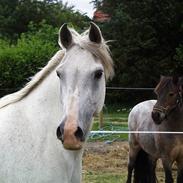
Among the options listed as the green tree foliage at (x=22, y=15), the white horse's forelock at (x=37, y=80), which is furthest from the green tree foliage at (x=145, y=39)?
the white horse's forelock at (x=37, y=80)

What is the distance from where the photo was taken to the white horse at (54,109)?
271cm

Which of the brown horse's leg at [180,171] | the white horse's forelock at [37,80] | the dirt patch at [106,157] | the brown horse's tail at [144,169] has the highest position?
the white horse's forelock at [37,80]

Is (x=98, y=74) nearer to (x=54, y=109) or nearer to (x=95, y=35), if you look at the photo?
(x=95, y=35)

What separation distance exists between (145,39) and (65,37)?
2008 cm

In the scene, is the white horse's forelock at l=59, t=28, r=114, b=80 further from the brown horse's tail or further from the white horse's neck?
the brown horse's tail

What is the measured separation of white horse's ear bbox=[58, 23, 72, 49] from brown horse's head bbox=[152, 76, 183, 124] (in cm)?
378

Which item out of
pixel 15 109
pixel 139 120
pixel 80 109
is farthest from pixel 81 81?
pixel 139 120

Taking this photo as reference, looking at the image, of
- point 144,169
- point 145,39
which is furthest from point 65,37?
point 145,39

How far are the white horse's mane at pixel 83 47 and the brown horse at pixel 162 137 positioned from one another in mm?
3582

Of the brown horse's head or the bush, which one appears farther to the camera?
the bush

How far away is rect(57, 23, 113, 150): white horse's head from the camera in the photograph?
101 inches

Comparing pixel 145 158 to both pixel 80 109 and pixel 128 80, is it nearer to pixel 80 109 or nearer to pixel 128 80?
pixel 80 109

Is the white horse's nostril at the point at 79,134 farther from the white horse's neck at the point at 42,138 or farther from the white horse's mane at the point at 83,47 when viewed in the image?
the white horse's mane at the point at 83,47

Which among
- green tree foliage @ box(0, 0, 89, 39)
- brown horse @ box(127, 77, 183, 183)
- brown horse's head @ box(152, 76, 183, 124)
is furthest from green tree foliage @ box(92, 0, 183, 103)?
brown horse's head @ box(152, 76, 183, 124)
